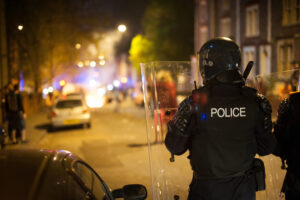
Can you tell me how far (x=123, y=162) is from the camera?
9.19m

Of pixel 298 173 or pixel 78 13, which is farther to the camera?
pixel 78 13

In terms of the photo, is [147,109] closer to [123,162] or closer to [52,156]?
[52,156]

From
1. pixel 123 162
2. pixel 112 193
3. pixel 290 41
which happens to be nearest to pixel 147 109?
pixel 112 193

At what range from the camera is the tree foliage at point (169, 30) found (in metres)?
42.7

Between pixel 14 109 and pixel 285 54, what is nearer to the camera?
pixel 14 109

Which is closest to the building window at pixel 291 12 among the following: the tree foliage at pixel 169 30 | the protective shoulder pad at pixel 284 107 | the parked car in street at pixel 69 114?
the parked car in street at pixel 69 114

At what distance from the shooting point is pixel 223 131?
8.55 feet

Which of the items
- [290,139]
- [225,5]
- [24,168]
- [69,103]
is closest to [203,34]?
[225,5]

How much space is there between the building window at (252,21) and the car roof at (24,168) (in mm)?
21996

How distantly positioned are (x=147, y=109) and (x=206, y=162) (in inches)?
53.9

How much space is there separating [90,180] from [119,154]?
23.7ft

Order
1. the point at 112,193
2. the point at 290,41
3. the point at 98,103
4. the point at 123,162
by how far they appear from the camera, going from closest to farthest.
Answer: the point at 112,193 → the point at 123,162 → the point at 290,41 → the point at 98,103

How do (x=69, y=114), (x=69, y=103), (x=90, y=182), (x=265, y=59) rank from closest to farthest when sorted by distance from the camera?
1. (x=90, y=182)
2. (x=69, y=114)
3. (x=69, y=103)
4. (x=265, y=59)

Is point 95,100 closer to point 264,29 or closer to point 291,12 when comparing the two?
point 264,29
